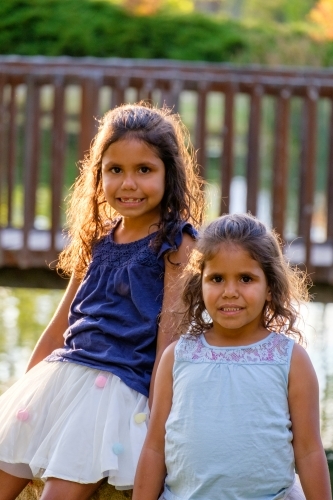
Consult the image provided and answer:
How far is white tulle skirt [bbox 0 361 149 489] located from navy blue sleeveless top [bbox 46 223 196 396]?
0.04m

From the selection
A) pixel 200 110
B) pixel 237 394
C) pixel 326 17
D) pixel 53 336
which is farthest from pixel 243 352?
pixel 326 17

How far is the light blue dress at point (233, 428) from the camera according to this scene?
8.57 feet

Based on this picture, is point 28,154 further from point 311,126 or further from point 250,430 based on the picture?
point 250,430

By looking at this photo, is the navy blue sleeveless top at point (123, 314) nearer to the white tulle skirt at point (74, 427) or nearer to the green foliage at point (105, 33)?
the white tulle skirt at point (74, 427)

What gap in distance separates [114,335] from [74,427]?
0.93 ft

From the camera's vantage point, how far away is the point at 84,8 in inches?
496

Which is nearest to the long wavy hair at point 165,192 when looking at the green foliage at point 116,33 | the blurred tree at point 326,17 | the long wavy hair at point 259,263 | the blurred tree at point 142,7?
the long wavy hair at point 259,263

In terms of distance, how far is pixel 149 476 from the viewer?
2709 millimetres

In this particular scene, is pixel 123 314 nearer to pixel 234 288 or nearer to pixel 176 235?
pixel 176 235

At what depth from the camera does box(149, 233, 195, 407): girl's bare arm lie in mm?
2939

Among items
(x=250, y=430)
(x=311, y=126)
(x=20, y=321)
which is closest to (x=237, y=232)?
(x=250, y=430)

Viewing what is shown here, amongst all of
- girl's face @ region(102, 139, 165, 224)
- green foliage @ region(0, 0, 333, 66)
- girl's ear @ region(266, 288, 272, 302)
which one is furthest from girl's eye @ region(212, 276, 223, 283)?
green foliage @ region(0, 0, 333, 66)

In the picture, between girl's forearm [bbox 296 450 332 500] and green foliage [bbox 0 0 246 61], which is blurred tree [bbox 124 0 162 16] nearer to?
green foliage [bbox 0 0 246 61]

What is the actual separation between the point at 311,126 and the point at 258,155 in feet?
1.09
